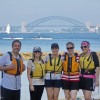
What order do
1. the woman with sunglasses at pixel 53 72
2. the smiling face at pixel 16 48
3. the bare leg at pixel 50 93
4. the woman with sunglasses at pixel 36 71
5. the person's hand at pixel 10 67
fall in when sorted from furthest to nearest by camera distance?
the bare leg at pixel 50 93 → the woman with sunglasses at pixel 53 72 → the woman with sunglasses at pixel 36 71 → the smiling face at pixel 16 48 → the person's hand at pixel 10 67

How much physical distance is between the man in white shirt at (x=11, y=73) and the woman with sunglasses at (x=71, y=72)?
0.94 metres

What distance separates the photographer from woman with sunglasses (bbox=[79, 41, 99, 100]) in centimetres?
609

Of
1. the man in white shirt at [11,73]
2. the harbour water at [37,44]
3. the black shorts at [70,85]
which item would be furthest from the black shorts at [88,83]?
the harbour water at [37,44]

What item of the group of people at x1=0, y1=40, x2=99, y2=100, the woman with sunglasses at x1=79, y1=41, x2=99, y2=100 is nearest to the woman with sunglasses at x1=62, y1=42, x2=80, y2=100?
the group of people at x1=0, y1=40, x2=99, y2=100

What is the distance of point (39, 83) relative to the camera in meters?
5.93

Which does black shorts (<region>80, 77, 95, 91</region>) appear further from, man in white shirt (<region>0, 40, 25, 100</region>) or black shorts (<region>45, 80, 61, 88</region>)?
man in white shirt (<region>0, 40, 25, 100</region>)

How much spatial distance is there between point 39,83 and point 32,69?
0.86 ft

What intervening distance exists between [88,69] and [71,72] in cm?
29

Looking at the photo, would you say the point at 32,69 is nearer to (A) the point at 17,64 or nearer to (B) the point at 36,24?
(A) the point at 17,64

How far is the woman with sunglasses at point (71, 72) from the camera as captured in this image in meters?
6.06

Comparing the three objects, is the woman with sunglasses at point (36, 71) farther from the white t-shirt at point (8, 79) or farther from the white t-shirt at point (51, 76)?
the white t-shirt at point (8, 79)

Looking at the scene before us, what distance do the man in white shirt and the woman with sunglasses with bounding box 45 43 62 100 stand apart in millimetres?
709

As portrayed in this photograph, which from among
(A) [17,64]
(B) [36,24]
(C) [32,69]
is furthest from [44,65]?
(B) [36,24]

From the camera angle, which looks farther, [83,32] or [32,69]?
[83,32]
